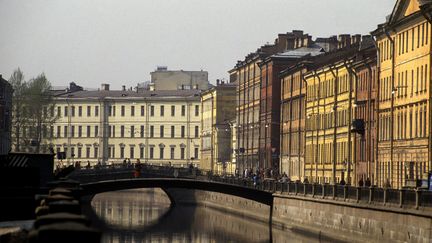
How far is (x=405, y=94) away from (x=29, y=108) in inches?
3095

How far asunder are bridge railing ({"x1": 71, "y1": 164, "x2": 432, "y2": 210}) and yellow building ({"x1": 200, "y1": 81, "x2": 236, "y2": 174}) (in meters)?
61.1

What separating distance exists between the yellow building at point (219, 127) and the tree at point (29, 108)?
24531mm

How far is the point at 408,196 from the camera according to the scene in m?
54.6

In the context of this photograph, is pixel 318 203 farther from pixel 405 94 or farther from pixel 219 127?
pixel 219 127

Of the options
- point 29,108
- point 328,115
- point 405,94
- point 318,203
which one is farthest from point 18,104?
point 318,203

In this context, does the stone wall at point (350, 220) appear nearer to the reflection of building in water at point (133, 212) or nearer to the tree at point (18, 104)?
the reflection of building in water at point (133, 212)

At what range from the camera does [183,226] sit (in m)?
93.9

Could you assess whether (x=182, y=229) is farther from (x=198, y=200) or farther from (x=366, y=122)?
(x=198, y=200)

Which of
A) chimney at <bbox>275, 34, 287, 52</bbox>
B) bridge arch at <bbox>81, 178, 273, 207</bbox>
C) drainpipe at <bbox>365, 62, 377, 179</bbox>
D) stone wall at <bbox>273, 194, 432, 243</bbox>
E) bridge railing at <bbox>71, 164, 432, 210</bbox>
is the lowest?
stone wall at <bbox>273, 194, 432, 243</bbox>

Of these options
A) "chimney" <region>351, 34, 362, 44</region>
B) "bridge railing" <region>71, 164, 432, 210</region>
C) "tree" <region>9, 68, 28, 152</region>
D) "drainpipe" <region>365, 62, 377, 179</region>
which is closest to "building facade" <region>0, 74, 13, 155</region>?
"tree" <region>9, 68, 28, 152</region>

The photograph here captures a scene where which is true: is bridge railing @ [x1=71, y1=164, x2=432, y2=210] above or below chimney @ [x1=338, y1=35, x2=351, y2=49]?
below

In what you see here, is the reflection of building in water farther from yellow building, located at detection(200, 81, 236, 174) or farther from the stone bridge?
yellow building, located at detection(200, 81, 236, 174)

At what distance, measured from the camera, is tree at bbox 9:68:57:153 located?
15650 cm

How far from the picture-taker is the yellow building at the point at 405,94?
8162 centimetres
